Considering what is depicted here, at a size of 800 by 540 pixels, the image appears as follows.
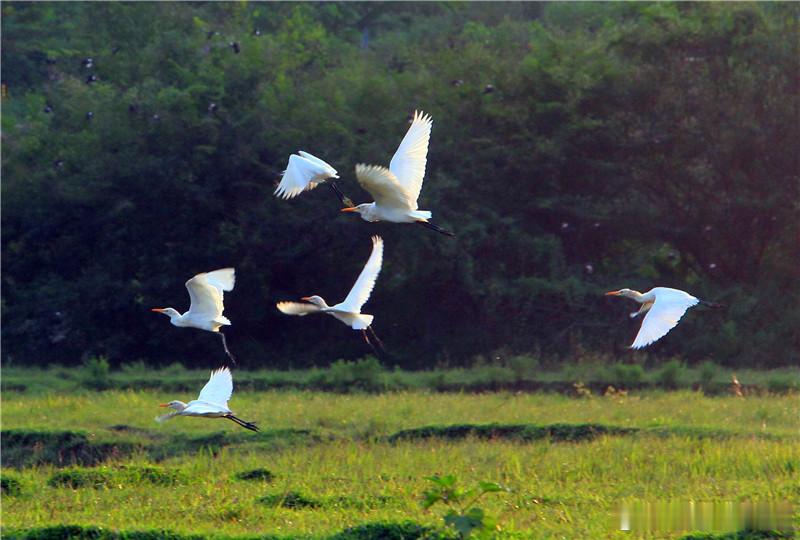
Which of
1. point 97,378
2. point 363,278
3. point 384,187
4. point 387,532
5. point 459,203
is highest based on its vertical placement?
point 384,187

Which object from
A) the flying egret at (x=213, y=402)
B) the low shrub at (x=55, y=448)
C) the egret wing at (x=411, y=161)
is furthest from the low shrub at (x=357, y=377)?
the egret wing at (x=411, y=161)

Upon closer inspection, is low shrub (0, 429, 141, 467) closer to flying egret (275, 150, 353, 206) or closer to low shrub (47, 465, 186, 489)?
low shrub (47, 465, 186, 489)

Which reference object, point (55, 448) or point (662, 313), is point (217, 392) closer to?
point (662, 313)

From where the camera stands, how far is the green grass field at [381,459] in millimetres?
6871

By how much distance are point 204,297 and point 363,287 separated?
3.23 ft

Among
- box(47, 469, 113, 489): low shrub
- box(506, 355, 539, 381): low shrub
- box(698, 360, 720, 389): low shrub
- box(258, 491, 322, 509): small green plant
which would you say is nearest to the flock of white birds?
box(258, 491, 322, 509): small green plant

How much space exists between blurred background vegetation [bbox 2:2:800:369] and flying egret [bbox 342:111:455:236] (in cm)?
935

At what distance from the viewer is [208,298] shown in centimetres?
720

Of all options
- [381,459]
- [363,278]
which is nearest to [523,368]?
[381,459]

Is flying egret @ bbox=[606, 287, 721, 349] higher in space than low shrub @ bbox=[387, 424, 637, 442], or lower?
higher

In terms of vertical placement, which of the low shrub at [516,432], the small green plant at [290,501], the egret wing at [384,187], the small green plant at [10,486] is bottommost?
the low shrub at [516,432]

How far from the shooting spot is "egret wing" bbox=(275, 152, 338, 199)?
6.74 meters

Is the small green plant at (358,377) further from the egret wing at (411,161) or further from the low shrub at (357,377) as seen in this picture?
the egret wing at (411,161)

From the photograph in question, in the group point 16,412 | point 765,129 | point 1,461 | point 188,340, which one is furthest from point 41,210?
point 765,129
